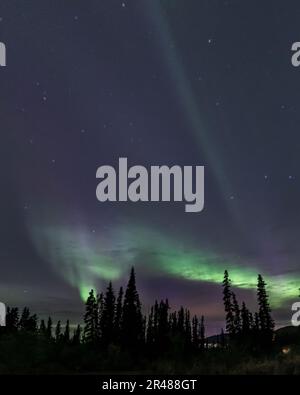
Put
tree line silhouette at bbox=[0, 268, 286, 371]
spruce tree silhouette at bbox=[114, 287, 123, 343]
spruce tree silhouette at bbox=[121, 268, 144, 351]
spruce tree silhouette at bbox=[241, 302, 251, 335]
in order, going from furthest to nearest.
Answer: spruce tree silhouette at bbox=[241, 302, 251, 335]
spruce tree silhouette at bbox=[114, 287, 123, 343]
spruce tree silhouette at bbox=[121, 268, 144, 351]
tree line silhouette at bbox=[0, 268, 286, 371]

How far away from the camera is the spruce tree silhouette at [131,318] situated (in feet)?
156

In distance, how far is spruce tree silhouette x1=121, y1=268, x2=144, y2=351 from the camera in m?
47.6

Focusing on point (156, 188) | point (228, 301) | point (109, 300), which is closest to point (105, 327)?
point (109, 300)

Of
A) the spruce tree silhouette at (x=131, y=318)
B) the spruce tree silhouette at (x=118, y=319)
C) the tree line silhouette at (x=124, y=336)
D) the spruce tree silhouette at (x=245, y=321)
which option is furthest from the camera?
the spruce tree silhouette at (x=245, y=321)

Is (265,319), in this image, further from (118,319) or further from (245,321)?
(118,319)

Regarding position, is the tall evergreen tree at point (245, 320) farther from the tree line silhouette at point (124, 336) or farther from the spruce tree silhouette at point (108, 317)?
the spruce tree silhouette at point (108, 317)

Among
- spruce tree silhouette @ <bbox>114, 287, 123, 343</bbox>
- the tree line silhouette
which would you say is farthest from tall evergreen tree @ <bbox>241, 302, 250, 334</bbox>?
spruce tree silhouette @ <bbox>114, 287, 123, 343</bbox>

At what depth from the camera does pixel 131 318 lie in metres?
50.5

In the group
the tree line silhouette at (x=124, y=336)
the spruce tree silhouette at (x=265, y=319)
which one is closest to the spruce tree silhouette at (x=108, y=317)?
the tree line silhouette at (x=124, y=336)

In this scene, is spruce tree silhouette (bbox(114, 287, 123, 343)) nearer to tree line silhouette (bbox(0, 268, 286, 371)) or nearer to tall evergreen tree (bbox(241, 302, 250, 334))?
tree line silhouette (bbox(0, 268, 286, 371))

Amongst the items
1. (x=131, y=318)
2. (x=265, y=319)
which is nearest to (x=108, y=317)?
(x=131, y=318)

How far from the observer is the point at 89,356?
2689 cm

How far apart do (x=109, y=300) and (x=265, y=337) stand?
2590 cm
